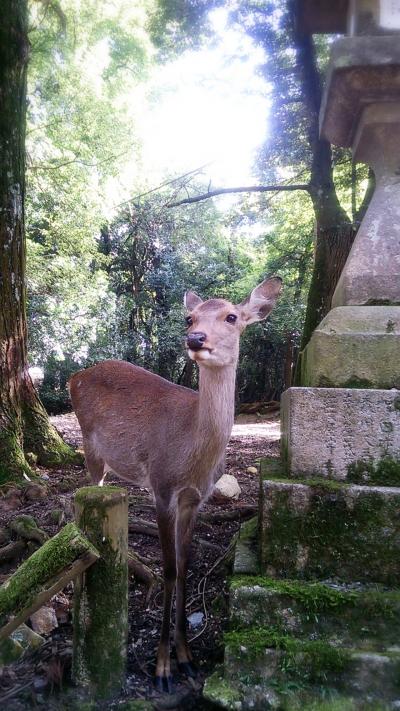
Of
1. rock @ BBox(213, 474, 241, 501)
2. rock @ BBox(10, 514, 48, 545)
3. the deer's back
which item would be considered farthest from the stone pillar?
rock @ BBox(213, 474, 241, 501)

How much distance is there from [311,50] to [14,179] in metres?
5.09

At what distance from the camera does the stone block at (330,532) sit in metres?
2.37

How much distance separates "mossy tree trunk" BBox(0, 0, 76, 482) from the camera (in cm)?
532

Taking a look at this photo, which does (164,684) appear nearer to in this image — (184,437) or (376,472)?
(184,437)

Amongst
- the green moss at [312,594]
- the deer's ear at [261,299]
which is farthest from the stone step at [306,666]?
the deer's ear at [261,299]

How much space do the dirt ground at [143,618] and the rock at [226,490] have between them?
6 cm

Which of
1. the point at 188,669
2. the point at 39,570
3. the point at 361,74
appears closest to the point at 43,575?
the point at 39,570

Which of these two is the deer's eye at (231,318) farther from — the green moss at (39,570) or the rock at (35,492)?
the rock at (35,492)

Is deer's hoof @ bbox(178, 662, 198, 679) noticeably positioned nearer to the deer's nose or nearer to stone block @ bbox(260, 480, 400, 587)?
stone block @ bbox(260, 480, 400, 587)

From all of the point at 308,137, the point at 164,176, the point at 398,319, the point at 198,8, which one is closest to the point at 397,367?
the point at 398,319

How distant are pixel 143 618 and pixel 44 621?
53cm

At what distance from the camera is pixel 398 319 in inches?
106

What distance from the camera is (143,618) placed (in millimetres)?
2984

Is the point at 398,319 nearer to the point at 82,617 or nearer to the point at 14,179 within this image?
the point at 82,617
